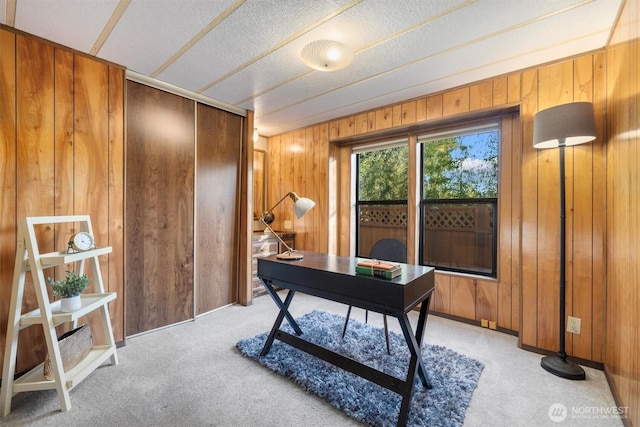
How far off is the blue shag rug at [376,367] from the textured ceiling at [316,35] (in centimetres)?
236

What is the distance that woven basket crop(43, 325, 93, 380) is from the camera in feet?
5.68

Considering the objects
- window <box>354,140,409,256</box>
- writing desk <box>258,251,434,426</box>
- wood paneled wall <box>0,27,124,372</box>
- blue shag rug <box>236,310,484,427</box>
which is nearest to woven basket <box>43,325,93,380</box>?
wood paneled wall <box>0,27,124,372</box>

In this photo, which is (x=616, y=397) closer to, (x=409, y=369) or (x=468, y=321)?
(x=468, y=321)

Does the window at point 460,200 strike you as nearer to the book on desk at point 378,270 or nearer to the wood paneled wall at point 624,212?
the wood paneled wall at point 624,212

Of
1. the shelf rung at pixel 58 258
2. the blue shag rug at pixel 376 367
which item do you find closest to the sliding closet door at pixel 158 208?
the shelf rung at pixel 58 258

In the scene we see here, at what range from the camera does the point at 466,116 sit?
2826 millimetres

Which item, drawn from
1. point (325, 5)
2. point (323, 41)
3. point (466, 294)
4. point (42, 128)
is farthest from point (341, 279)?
point (42, 128)

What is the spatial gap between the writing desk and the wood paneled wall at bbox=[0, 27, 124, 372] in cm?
140

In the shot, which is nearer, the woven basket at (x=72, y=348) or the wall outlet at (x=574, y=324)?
the woven basket at (x=72, y=348)

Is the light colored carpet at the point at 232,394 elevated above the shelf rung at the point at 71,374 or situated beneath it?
situated beneath

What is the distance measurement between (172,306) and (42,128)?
183 cm

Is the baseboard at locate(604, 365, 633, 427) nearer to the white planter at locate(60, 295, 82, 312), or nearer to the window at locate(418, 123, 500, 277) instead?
the window at locate(418, 123, 500, 277)

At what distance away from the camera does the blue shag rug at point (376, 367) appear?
1.60 meters

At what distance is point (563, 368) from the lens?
203 cm
